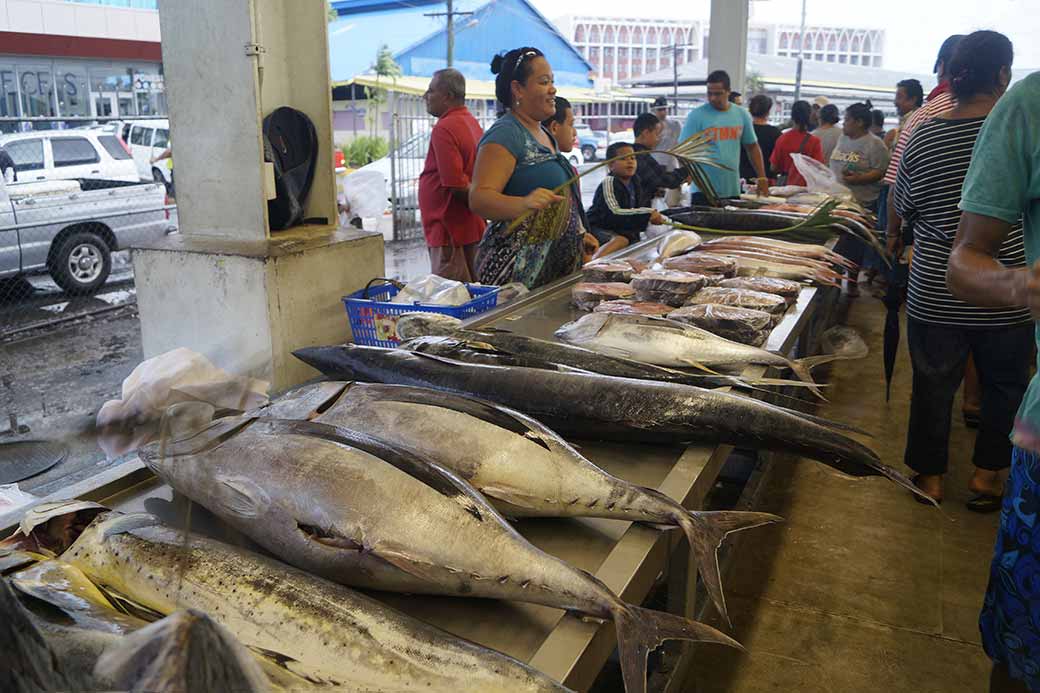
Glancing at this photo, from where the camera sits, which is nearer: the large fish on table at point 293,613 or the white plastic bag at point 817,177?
the large fish on table at point 293,613

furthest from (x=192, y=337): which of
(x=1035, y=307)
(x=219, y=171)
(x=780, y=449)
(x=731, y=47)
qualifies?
(x=731, y=47)

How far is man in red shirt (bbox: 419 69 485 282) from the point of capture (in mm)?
5016

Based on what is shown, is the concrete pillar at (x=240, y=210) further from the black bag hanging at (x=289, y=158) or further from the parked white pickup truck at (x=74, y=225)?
the parked white pickup truck at (x=74, y=225)

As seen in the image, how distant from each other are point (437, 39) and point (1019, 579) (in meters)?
27.5

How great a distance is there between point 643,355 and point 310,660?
1.55m

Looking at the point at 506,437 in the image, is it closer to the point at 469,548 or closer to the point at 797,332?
the point at 469,548

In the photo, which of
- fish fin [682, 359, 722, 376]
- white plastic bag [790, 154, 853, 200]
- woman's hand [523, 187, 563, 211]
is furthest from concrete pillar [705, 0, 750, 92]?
fish fin [682, 359, 722, 376]

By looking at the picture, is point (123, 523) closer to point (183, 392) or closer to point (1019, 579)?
point (183, 392)

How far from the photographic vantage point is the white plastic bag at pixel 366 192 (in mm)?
12602

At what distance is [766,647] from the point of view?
3045 millimetres

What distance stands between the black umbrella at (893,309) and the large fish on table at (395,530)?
3.64 metres

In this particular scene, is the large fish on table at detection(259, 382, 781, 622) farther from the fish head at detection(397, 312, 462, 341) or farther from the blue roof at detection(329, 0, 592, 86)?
the blue roof at detection(329, 0, 592, 86)

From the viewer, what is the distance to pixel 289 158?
4.12 meters

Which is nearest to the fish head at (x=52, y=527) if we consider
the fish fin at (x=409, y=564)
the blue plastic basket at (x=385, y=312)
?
the fish fin at (x=409, y=564)
